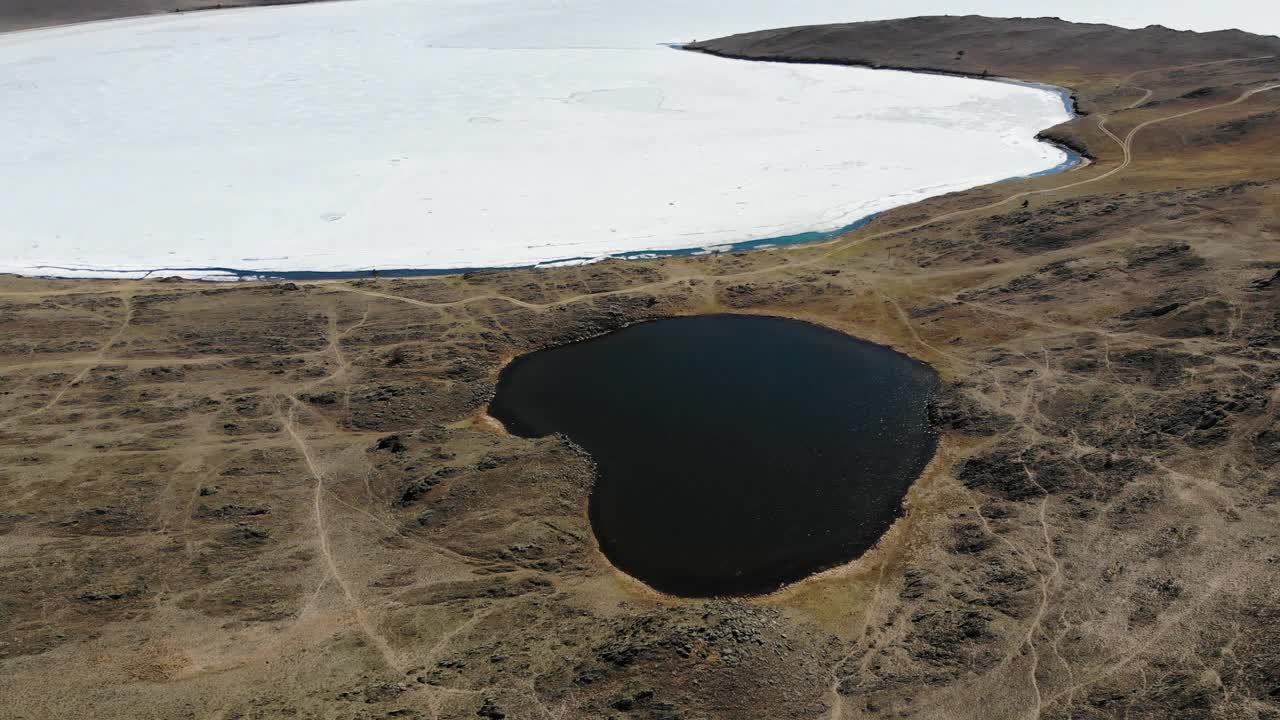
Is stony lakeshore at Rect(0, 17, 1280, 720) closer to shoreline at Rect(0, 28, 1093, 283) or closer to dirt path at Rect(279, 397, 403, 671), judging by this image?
dirt path at Rect(279, 397, 403, 671)

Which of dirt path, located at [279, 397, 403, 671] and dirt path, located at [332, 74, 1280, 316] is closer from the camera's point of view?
dirt path, located at [279, 397, 403, 671]

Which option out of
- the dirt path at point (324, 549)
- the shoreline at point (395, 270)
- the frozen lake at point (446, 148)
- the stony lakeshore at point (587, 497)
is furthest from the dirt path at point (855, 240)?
the dirt path at point (324, 549)

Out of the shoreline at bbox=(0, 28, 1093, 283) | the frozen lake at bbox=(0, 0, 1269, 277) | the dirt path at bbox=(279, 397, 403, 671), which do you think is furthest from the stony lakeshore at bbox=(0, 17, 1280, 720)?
the frozen lake at bbox=(0, 0, 1269, 277)

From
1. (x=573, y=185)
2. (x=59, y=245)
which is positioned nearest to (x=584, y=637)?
(x=573, y=185)

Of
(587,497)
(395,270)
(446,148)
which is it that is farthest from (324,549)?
(446,148)

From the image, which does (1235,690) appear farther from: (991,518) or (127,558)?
(127,558)

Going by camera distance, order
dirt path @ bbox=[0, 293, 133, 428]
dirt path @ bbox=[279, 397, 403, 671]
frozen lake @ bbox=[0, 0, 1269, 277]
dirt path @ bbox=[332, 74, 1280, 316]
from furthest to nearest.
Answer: frozen lake @ bbox=[0, 0, 1269, 277]
dirt path @ bbox=[332, 74, 1280, 316]
dirt path @ bbox=[0, 293, 133, 428]
dirt path @ bbox=[279, 397, 403, 671]

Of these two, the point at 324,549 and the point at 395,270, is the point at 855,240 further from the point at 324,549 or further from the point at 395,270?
Result: the point at 324,549

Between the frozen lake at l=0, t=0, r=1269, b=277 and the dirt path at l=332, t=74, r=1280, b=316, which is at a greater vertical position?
the frozen lake at l=0, t=0, r=1269, b=277
